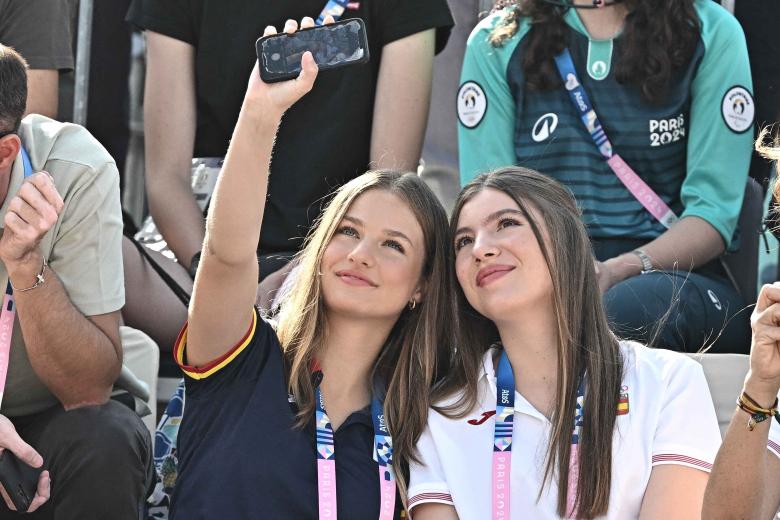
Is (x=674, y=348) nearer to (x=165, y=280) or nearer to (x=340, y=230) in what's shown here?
(x=340, y=230)

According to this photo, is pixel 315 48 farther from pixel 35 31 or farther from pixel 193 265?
pixel 35 31

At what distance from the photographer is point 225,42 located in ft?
13.9

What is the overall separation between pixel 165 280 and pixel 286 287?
1.89 feet

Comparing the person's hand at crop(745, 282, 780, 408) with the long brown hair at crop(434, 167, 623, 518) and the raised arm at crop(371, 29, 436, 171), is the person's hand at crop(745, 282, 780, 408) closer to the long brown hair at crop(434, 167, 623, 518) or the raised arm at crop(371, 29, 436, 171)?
the long brown hair at crop(434, 167, 623, 518)

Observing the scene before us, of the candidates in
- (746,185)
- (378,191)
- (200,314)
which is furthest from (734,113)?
(200,314)

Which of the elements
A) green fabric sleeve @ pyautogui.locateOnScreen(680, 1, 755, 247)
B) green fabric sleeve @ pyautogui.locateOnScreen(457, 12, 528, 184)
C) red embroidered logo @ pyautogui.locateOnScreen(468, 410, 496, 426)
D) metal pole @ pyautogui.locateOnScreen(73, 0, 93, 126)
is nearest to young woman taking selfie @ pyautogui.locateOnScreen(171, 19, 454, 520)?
red embroidered logo @ pyautogui.locateOnScreen(468, 410, 496, 426)

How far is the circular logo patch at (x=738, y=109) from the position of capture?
409 centimetres

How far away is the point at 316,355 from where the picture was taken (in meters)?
3.20

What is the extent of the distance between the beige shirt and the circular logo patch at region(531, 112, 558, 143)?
1.47m

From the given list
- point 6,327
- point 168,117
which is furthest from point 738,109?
point 6,327

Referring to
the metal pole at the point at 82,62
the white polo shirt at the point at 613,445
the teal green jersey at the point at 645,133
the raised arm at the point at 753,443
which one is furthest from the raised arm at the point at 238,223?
the metal pole at the point at 82,62

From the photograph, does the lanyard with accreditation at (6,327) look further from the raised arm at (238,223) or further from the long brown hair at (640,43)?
the long brown hair at (640,43)

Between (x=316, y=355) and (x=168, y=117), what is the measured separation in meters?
1.43

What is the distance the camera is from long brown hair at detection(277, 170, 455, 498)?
3129 mm
